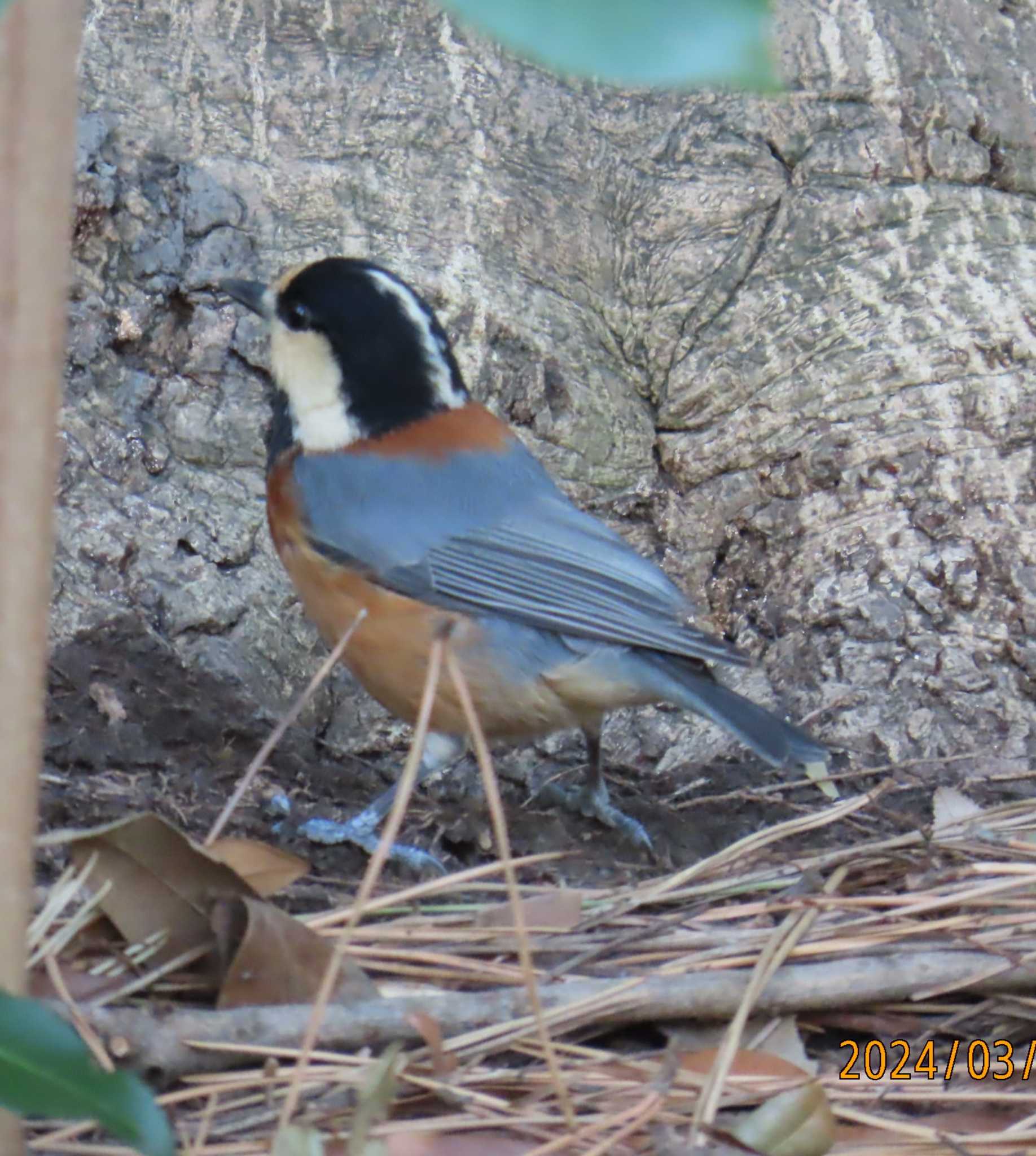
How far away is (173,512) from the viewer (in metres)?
3.37

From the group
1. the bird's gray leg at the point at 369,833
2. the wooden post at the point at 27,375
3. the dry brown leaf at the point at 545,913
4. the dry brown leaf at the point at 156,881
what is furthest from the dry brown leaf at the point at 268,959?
the bird's gray leg at the point at 369,833

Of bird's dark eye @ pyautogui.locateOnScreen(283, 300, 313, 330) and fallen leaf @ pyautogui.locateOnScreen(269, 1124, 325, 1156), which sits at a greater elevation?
bird's dark eye @ pyautogui.locateOnScreen(283, 300, 313, 330)

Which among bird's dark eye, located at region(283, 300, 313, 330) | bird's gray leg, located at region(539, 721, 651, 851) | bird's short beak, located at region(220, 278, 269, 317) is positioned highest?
bird's short beak, located at region(220, 278, 269, 317)

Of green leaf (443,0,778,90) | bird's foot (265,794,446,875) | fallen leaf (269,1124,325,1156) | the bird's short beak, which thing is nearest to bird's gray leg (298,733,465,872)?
bird's foot (265,794,446,875)

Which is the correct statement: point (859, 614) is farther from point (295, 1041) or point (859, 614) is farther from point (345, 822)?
point (295, 1041)

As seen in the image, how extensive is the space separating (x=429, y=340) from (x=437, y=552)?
54 cm

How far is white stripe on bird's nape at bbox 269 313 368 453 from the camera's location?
3.42 m

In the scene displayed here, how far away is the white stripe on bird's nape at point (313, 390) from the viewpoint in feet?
11.2

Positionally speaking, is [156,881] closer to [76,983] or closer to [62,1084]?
[76,983]

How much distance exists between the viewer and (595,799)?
3158mm

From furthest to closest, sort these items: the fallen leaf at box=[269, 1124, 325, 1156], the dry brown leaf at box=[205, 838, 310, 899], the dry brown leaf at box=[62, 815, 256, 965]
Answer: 1. the dry brown leaf at box=[205, 838, 310, 899]
2. the dry brown leaf at box=[62, 815, 256, 965]
3. the fallen leaf at box=[269, 1124, 325, 1156]

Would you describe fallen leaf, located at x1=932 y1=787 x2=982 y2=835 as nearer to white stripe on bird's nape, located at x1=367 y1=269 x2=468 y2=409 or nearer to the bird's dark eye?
white stripe on bird's nape, located at x1=367 y1=269 x2=468 y2=409

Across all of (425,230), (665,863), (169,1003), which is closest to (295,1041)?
(169,1003)

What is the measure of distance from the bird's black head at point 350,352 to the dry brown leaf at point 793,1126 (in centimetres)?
208
